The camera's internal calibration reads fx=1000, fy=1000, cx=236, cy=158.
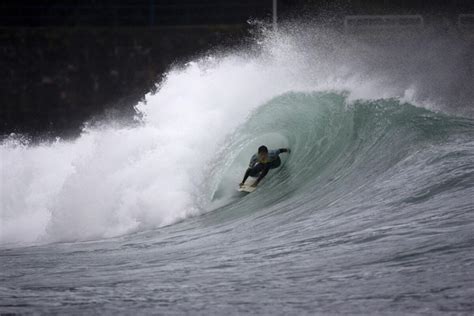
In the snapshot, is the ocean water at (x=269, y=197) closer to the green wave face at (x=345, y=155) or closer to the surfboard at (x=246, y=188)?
the green wave face at (x=345, y=155)

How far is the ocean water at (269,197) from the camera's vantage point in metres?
6.51

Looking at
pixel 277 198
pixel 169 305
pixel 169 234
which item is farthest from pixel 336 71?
pixel 169 305

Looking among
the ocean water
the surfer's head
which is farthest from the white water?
the surfer's head

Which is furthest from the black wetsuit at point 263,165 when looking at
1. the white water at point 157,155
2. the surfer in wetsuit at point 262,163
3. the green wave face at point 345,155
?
the white water at point 157,155

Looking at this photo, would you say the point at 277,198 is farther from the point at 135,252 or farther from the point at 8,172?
the point at 8,172

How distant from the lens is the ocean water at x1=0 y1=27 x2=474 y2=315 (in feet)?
21.4

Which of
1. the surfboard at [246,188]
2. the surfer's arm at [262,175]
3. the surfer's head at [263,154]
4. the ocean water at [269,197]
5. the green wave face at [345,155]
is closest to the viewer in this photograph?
the ocean water at [269,197]

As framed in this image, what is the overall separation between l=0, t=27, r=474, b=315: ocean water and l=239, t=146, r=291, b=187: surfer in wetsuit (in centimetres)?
14

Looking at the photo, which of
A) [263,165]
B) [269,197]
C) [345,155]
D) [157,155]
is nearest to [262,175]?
[263,165]

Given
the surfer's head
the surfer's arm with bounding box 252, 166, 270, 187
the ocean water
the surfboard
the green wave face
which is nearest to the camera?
the ocean water

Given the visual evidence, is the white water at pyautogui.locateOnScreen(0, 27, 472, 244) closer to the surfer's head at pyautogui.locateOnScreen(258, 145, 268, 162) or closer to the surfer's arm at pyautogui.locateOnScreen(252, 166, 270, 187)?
the surfer's arm at pyautogui.locateOnScreen(252, 166, 270, 187)

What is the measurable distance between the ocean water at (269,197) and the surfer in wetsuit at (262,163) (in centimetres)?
14

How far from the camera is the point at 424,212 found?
8570 millimetres

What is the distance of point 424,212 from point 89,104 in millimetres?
16578
